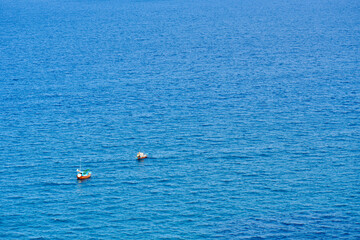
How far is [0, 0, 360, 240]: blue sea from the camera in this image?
88125 mm

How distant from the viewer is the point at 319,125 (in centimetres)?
12275

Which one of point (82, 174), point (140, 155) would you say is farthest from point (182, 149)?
point (82, 174)

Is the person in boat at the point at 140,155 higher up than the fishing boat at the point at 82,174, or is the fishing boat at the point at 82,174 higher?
the person in boat at the point at 140,155

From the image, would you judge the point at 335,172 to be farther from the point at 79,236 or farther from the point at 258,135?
the point at 79,236

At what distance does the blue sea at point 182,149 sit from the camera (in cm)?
8812

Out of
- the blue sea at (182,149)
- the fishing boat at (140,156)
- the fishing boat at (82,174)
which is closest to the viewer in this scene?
the blue sea at (182,149)

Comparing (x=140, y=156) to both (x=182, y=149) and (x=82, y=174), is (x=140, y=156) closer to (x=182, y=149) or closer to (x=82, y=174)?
(x=182, y=149)

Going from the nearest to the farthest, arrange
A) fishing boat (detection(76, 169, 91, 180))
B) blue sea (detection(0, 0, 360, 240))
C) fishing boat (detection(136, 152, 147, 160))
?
blue sea (detection(0, 0, 360, 240)) → fishing boat (detection(76, 169, 91, 180)) → fishing boat (detection(136, 152, 147, 160))

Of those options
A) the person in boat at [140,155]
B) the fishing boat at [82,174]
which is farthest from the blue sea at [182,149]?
the person in boat at [140,155]

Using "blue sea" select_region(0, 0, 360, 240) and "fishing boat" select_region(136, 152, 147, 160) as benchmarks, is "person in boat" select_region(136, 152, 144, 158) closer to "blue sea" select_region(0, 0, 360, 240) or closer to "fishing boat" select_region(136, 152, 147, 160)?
"fishing boat" select_region(136, 152, 147, 160)

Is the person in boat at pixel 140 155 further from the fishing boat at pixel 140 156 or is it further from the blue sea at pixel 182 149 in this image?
the blue sea at pixel 182 149

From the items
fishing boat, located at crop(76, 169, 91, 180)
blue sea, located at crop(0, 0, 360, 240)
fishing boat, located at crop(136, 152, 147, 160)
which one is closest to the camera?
blue sea, located at crop(0, 0, 360, 240)

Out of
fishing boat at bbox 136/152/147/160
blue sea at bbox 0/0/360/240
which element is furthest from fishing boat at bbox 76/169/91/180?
fishing boat at bbox 136/152/147/160

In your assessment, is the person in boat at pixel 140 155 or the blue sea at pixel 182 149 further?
the person in boat at pixel 140 155
